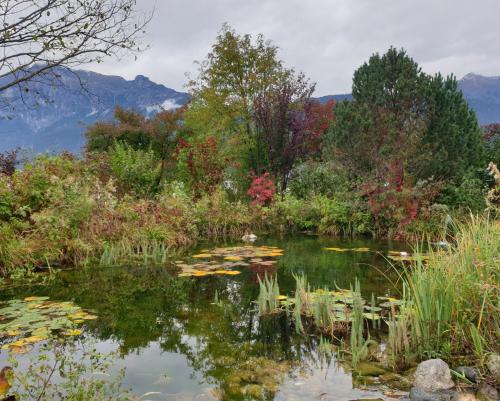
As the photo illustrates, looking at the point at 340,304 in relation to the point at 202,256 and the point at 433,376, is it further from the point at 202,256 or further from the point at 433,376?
the point at 202,256

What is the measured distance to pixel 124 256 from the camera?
340 inches

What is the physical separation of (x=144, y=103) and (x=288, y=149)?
19414 cm

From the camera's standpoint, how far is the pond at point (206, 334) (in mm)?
3439

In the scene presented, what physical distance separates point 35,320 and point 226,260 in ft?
13.7

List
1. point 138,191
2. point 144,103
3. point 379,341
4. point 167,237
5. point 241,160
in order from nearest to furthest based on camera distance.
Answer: point 379,341
point 167,237
point 138,191
point 241,160
point 144,103

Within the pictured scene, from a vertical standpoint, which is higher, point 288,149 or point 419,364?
point 288,149

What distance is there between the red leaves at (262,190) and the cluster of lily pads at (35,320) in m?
9.05

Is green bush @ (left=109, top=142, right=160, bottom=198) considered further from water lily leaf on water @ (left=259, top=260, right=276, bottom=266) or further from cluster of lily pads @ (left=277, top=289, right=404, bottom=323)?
cluster of lily pads @ (left=277, top=289, right=404, bottom=323)

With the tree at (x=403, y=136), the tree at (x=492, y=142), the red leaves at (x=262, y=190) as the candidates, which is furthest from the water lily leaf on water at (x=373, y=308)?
the tree at (x=492, y=142)

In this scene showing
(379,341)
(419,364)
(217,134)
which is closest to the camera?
(419,364)

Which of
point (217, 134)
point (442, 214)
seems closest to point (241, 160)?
point (217, 134)

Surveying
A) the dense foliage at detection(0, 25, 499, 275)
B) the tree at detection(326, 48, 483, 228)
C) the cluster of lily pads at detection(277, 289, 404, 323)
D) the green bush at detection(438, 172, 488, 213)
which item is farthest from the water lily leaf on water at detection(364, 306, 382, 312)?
the green bush at detection(438, 172, 488, 213)

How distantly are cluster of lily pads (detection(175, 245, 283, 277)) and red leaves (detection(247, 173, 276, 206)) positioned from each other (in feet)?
13.1

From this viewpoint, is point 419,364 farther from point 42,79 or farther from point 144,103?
point 144,103
